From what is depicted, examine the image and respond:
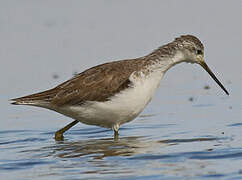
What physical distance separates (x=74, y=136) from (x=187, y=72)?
4638mm

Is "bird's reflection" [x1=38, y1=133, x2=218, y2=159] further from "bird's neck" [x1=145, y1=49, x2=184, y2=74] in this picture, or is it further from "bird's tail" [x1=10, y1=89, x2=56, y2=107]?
"bird's neck" [x1=145, y1=49, x2=184, y2=74]

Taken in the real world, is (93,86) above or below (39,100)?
above

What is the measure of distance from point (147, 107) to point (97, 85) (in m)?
2.68

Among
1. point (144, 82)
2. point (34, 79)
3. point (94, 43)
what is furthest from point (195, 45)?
point (94, 43)

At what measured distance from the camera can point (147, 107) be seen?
51.7 feet

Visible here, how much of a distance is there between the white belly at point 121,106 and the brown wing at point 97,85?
11cm

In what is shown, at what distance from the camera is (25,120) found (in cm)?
1507

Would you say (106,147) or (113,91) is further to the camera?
(113,91)

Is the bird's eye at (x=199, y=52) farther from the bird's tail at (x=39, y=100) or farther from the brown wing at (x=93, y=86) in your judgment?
the bird's tail at (x=39, y=100)

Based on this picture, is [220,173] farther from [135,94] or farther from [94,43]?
[94,43]

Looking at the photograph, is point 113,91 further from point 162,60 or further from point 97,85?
point 162,60

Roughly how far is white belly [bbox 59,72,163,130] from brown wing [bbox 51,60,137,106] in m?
0.11

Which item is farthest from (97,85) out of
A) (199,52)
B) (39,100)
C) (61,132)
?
(199,52)

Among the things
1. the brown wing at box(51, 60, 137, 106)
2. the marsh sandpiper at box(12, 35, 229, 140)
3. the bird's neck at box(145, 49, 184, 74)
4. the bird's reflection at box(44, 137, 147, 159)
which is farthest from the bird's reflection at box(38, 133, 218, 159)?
the bird's neck at box(145, 49, 184, 74)
